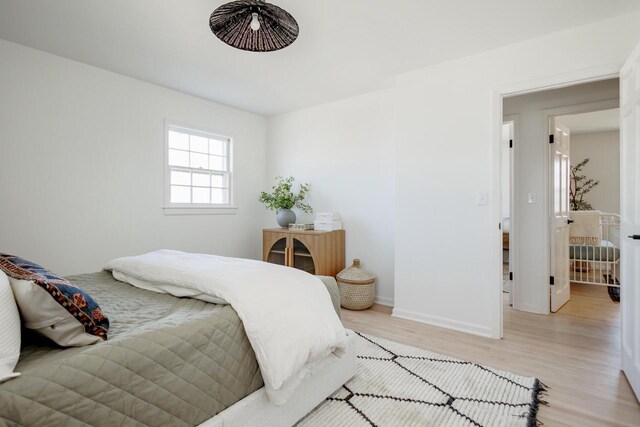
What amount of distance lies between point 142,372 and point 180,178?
10.0ft

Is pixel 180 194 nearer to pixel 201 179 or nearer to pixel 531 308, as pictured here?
pixel 201 179

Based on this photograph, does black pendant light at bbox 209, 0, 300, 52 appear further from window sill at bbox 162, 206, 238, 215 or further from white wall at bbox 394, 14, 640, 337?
window sill at bbox 162, 206, 238, 215

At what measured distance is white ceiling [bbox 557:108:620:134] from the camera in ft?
16.2

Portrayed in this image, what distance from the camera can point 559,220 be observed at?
342 cm

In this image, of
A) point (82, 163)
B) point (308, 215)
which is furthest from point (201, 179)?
point (308, 215)

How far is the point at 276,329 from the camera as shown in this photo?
1.37 metres

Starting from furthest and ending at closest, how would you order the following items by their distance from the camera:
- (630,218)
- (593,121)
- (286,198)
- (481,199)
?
(593,121)
(286,198)
(481,199)
(630,218)

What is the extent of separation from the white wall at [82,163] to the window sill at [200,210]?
65 millimetres

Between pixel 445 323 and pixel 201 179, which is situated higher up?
pixel 201 179

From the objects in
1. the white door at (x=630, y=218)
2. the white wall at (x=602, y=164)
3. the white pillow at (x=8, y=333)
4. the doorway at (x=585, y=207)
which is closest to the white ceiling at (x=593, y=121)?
the doorway at (x=585, y=207)

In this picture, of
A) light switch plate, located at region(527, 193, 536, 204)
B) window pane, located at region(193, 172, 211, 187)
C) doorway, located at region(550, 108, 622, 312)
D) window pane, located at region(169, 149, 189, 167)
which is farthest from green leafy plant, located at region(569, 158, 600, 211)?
window pane, located at region(169, 149, 189, 167)

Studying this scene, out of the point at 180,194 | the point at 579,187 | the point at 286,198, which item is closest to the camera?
the point at 180,194

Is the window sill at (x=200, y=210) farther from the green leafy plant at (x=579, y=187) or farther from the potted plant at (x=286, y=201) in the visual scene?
the green leafy plant at (x=579, y=187)

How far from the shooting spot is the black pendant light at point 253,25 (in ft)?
5.85
